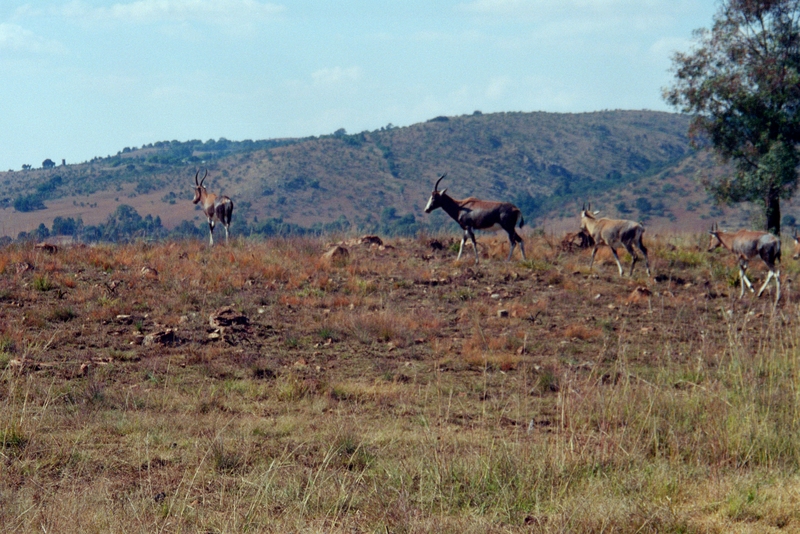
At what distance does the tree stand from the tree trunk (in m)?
0.03

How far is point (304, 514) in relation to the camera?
5.13 meters

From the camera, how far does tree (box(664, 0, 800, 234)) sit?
2170cm

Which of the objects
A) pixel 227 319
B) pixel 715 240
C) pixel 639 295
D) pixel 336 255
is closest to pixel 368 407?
pixel 227 319

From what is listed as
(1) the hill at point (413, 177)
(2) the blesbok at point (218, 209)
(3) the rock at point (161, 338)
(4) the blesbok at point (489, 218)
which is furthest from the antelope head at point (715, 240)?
(1) the hill at point (413, 177)

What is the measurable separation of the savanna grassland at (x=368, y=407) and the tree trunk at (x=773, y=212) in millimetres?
8218

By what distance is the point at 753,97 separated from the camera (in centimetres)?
2178

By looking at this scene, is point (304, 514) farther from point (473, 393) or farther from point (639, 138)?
point (639, 138)

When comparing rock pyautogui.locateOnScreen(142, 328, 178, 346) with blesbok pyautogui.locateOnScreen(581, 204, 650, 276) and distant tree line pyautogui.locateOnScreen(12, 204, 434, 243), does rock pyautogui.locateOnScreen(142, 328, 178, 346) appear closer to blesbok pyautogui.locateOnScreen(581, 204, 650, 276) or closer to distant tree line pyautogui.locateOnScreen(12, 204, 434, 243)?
distant tree line pyautogui.locateOnScreen(12, 204, 434, 243)

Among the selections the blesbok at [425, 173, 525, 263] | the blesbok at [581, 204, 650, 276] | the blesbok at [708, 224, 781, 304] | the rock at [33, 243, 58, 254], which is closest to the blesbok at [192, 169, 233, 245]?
the rock at [33, 243, 58, 254]

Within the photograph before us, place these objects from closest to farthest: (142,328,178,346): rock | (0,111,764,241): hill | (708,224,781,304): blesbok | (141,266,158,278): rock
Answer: (142,328,178,346): rock
(141,266,158,278): rock
(708,224,781,304): blesbok
(0,111,764,241): hill

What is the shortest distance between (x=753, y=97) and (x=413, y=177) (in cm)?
5909

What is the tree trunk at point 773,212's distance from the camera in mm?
22891

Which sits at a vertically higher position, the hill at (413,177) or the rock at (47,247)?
the hill at (413,177)

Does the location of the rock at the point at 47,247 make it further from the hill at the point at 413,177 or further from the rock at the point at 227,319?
the hill at the point at 413,177
